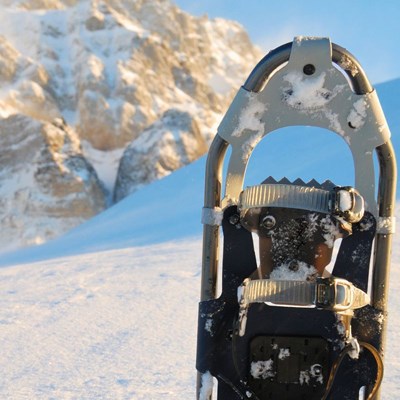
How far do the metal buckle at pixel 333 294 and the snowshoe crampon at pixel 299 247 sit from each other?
0.04 m

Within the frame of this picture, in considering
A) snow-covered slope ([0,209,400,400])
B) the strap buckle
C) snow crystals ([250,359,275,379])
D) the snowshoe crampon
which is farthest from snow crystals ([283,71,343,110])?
snow-covered slope ([0,209,400,400])

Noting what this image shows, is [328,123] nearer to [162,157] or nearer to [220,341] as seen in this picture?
[220,341]

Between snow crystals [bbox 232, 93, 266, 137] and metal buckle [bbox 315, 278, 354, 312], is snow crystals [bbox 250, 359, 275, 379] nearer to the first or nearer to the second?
metal buckle [bbox 315, 278, 354, 312]

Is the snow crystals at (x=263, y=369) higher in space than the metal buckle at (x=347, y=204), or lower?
lower

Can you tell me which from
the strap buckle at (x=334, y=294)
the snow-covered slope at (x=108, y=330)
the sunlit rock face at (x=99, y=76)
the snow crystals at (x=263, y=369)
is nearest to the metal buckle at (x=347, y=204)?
the strap buckle at (x=334, y=294)

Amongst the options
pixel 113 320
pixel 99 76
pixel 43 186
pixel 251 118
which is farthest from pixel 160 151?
pixel 251 118

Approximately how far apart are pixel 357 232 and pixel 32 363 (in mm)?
1097

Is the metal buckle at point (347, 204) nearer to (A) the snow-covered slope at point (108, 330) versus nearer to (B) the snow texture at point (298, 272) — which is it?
(B) the snow texture at point (298, 272)

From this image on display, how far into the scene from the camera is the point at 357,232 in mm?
952

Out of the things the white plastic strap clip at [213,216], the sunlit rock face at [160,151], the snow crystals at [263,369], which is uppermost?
the sunlit rock face at [160,151]

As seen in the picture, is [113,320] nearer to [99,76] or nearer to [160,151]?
[160,151]

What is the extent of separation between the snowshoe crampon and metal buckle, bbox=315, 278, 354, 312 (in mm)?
38

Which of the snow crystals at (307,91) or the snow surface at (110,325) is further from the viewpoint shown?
the snow surface at (110,325)

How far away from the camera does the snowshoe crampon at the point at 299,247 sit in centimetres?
92
